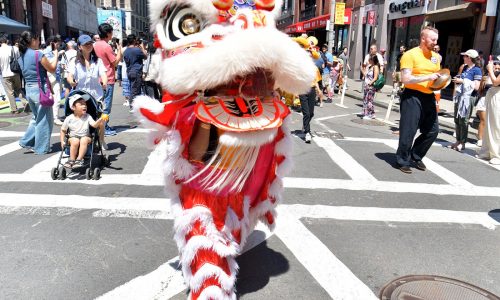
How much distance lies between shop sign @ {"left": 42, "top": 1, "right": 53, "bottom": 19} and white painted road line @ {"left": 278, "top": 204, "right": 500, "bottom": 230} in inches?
1404

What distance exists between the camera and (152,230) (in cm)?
399

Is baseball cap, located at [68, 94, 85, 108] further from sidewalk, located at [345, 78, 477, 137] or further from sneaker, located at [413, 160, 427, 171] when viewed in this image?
sidewalk, located at [345, 78, 477, 137]

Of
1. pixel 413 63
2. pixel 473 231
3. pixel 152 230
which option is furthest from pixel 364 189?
pixel 152 230

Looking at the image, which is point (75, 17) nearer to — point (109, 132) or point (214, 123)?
point (109, 132)

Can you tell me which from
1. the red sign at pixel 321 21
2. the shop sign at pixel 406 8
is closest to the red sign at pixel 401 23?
the shop sign at pixel 406 8

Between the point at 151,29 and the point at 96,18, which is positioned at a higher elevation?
the point at 96,18

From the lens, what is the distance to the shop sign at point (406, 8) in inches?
730

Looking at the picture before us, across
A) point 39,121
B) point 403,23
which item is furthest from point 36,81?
point 403,23

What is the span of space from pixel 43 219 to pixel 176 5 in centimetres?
291

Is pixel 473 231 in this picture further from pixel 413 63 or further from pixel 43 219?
pixel 43 219

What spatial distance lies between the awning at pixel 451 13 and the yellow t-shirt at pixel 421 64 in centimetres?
1114

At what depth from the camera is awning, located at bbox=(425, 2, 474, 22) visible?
1510 cm

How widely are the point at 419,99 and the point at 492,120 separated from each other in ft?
6.95

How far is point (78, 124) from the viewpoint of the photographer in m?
5.56
